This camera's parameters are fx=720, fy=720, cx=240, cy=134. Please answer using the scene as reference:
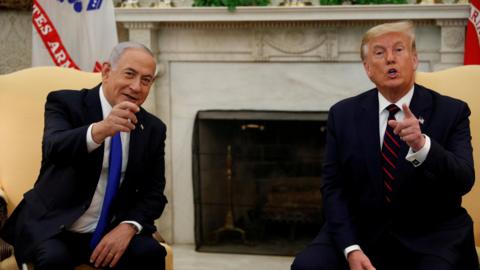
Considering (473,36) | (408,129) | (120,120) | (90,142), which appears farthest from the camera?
(473,36)

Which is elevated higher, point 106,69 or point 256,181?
point 106,69

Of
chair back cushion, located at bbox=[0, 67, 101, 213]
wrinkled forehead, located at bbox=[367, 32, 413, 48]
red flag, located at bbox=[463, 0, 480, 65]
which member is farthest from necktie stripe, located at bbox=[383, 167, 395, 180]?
red flag, located at bbox=[463, 0, 480, 65]

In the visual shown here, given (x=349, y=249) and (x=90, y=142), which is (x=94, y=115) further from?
(x=349, y=249)

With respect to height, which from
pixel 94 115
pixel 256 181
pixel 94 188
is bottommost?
pixel 256 181

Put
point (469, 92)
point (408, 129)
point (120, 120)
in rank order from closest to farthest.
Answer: point (408, 129), point (120, 120), point (469, 92)

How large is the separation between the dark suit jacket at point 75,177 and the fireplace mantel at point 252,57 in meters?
1.61

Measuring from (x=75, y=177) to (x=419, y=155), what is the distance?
1.00 metres

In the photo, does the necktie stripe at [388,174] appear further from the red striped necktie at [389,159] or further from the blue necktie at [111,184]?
the blue necktie at [111,184]

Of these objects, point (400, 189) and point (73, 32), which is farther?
point (73, 32)

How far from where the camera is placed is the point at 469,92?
240 cm

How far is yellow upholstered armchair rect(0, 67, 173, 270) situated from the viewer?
8.27 ft

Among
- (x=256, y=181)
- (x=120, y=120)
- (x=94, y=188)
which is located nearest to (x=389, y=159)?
(x=120, y=120)

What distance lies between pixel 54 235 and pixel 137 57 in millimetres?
578

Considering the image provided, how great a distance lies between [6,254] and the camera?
2.30m
